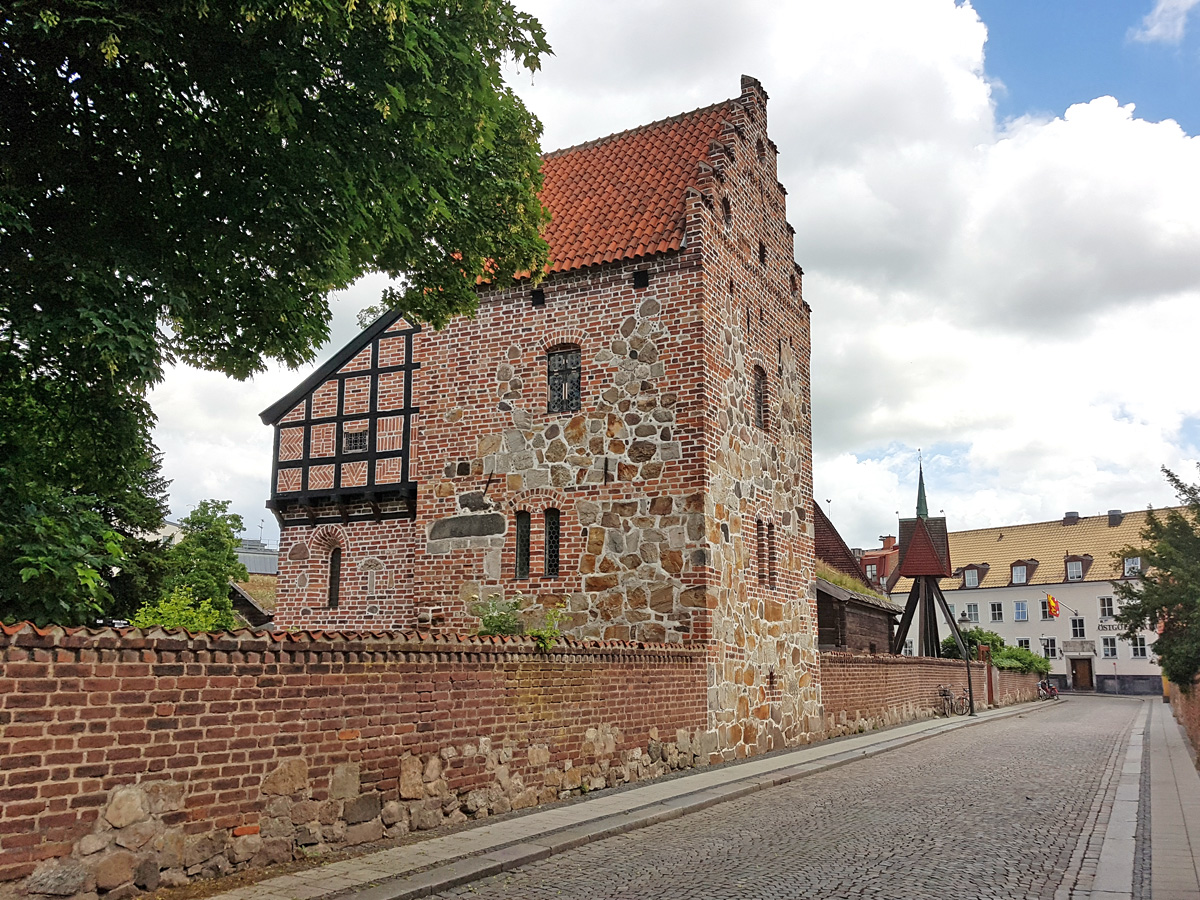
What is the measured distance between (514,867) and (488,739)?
2.29 metres

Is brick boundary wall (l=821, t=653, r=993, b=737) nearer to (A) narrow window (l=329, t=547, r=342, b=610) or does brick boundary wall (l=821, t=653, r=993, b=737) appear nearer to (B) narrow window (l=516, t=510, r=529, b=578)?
(B) narrow window (l=516, t=510, r=529, b=578)

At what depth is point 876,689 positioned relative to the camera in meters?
25.4

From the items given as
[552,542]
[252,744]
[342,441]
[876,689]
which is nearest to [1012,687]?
[876,689]

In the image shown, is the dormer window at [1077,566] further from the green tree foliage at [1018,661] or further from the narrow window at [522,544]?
the narrow window at [522,544]

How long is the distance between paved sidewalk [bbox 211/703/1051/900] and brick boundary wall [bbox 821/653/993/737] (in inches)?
250

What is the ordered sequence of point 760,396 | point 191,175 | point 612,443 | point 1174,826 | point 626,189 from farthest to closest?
point 760,396 → point 626,189 → point 612,443 → point 1174,826 → point 191,175

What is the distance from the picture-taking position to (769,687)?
17953mm

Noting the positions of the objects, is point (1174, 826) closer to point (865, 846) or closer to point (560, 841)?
point (865, 846)

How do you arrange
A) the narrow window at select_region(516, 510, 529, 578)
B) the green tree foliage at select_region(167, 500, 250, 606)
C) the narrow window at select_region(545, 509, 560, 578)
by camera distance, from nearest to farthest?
1. the narrow window at select_region(545, 509, 560, 578)
2. the narrow window at select_region(516, 510, 529, 578)
3. the green tree foliage at select_region(167, 500, 250, 606)

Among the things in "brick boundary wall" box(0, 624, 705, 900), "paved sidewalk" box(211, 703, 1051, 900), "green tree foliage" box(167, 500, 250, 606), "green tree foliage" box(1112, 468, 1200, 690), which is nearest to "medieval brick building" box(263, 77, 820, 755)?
"paved sidewalk" box(211, 703, 1051, 900)

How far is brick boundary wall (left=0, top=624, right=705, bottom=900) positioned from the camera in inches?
244

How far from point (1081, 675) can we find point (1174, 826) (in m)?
71.3

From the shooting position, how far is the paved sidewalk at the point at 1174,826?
7.39 m

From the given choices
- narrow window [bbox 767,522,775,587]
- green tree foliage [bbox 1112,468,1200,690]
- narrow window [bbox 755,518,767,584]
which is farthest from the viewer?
green tree foliage [bbox 1112,468,1200,690]
